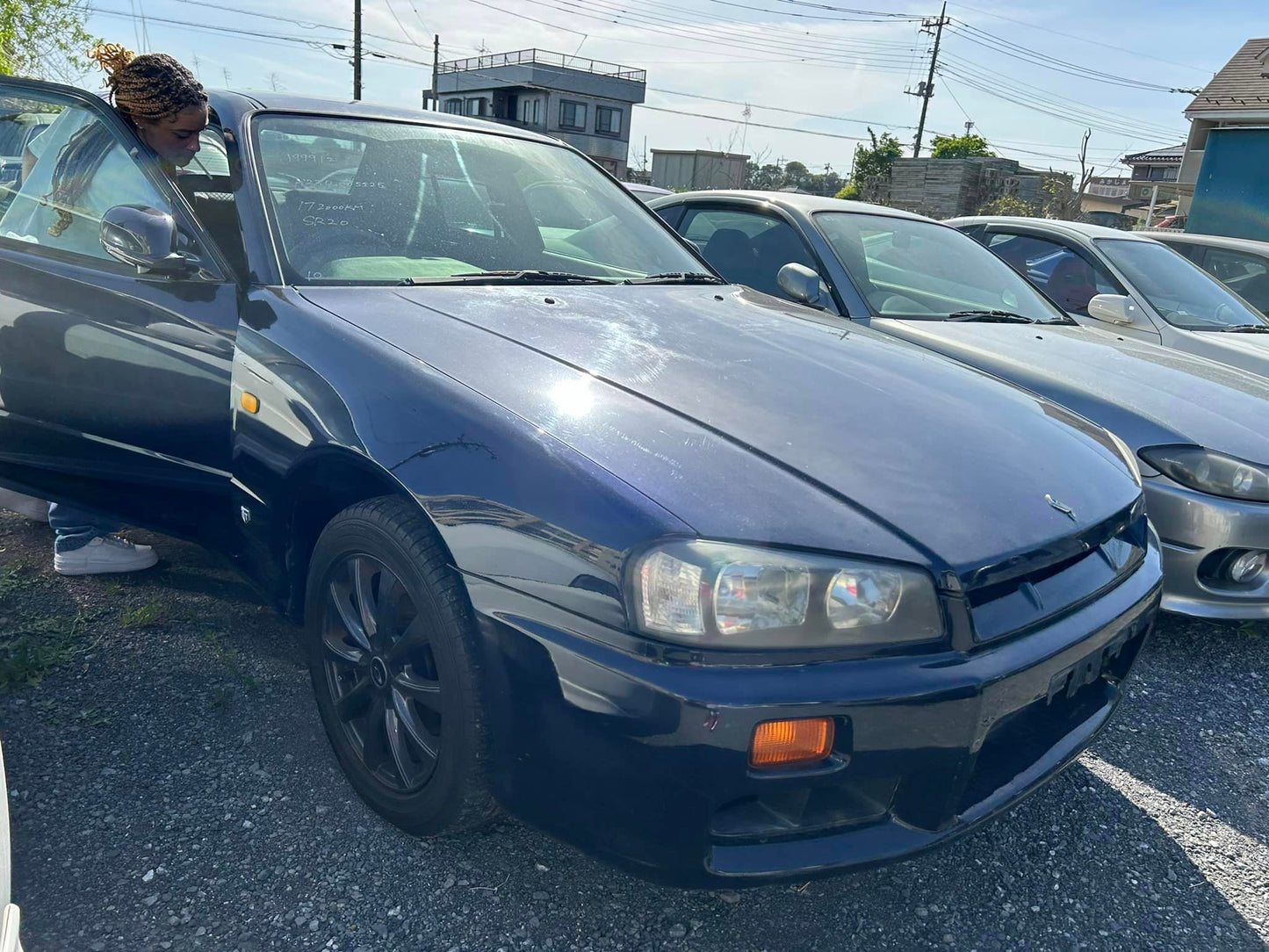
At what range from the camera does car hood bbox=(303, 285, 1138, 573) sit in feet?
5.57

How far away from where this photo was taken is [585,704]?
5.00ft

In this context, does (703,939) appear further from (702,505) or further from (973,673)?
(702,505)

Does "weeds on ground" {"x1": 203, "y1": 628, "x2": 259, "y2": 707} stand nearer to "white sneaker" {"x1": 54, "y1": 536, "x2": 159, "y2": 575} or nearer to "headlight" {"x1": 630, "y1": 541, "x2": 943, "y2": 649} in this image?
"white sneaker" {"x1": 54, "y1": 536, "x2": 159, "y2": 575}

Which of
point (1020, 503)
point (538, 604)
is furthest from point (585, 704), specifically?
point (1020, 503)

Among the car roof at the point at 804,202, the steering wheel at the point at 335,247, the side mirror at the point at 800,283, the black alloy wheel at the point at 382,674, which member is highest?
the car roof at the point at 804,202

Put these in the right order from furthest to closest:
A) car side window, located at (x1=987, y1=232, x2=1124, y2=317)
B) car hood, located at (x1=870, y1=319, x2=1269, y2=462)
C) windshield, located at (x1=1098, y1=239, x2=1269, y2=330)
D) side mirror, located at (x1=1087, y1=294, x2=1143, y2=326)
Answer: car side window, located at (x1=987, y1=232, x2=1124, y2=317) → windshield, located at (x1=1098, y1=239, x2=1269, y2=330) → side mirror, located at (x1=1087, y1=294, x2=1143, y2=326) → car hood, located at (x1=870, y1=319, x2=1269, y2=462)

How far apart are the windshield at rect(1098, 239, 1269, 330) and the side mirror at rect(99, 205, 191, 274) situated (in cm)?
481

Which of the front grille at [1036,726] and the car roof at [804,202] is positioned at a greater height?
the car roof at [804,202]

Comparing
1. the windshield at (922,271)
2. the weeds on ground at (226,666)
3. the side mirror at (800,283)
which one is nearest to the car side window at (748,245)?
the windshield at (922,271)

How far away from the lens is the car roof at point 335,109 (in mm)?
2635

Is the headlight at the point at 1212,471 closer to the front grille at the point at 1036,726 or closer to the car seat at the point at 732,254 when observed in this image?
the front grille at the point at 1036,726

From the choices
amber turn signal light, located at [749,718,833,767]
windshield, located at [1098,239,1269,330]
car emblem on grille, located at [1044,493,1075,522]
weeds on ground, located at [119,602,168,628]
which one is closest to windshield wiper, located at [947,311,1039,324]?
windshield, located at [1098,239,1269,330]

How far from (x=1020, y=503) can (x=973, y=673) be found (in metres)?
0.43

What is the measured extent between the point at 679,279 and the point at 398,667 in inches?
63.6
